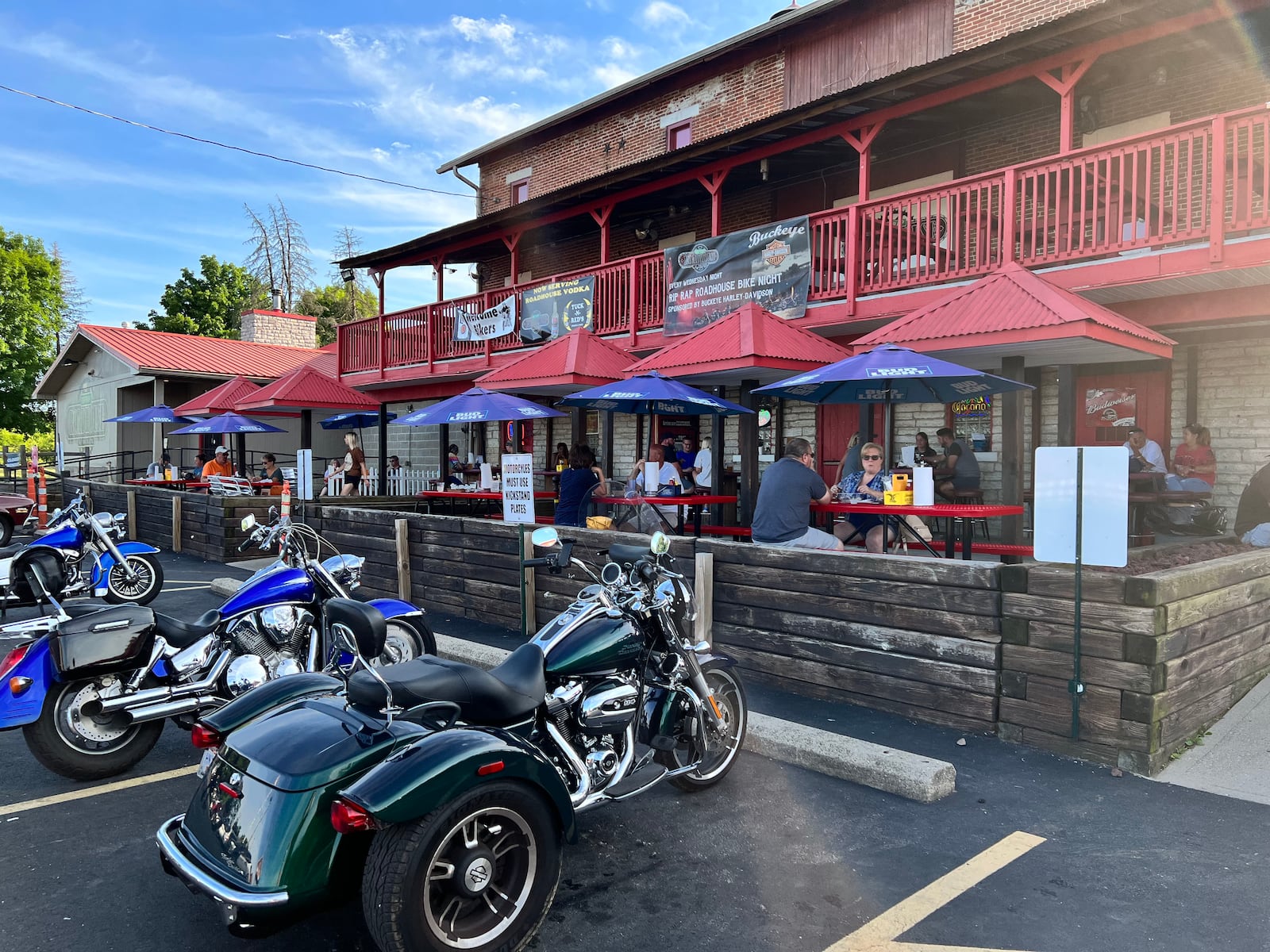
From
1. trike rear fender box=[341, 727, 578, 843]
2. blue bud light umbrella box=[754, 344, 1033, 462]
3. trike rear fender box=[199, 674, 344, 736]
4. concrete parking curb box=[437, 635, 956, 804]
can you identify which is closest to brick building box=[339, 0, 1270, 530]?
blue bud light umbrella box=[754, 344, 1033, 462]

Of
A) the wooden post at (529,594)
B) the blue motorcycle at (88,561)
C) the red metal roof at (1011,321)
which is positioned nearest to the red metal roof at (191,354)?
the blue motorcycle at (88,561)

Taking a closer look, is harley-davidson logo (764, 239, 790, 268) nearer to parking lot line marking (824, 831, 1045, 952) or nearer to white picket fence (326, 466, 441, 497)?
parking lot line marking (824, 831, 1045, 952)

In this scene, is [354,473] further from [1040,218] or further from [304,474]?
[1040,218]

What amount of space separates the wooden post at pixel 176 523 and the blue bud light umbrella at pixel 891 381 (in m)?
10.0

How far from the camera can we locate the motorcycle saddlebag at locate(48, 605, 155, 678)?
4105 millimetres

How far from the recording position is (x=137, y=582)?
920 cm

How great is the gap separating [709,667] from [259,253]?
5604 centimetres

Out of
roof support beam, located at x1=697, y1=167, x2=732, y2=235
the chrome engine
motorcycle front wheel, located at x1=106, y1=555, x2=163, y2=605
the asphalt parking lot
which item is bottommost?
the asphalt parking lot

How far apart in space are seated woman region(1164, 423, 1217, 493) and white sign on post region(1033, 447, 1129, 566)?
562cm

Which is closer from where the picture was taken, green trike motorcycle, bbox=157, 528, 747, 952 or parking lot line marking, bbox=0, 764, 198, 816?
green trike motorcycle, bbox=157, 528, 747, 952

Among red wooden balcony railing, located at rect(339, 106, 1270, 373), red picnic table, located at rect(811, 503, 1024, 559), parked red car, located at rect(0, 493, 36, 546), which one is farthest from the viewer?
parked red car, located at rect(0, 493, 36, 546)

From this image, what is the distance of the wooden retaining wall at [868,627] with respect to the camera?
15.3 feet

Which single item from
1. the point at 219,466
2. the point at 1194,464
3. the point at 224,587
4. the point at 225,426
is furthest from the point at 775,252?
the point at 219,466

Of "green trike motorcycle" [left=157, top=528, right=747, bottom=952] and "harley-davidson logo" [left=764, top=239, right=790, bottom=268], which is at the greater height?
"harley-davidson logo" [left=764, top=239, right=790, bottom=268]
